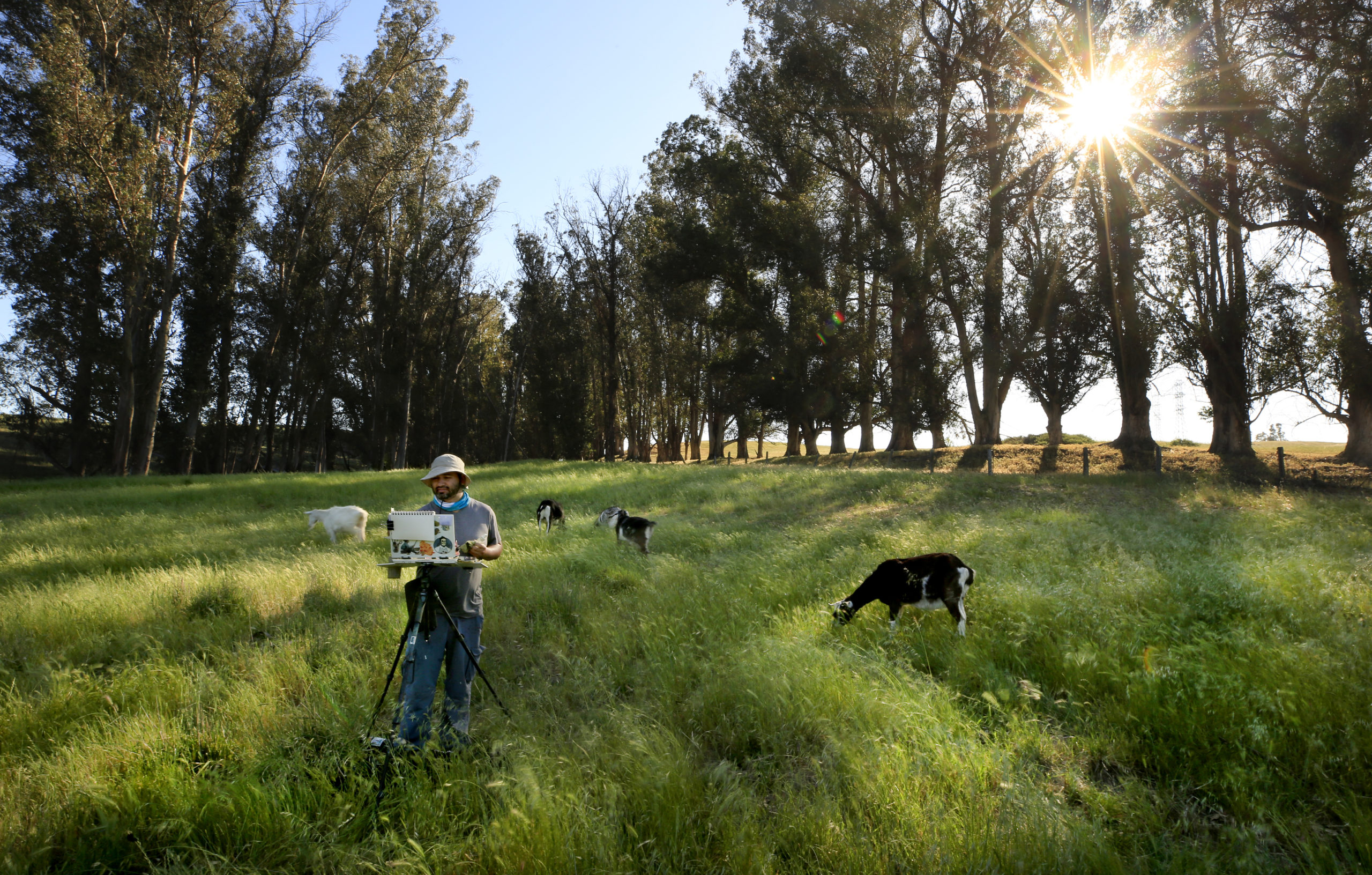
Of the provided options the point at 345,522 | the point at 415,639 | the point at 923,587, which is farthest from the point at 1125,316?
the point at 415,639

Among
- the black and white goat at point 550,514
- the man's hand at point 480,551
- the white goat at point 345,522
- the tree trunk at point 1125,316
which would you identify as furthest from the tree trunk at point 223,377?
the tree trunk at point 1125,316

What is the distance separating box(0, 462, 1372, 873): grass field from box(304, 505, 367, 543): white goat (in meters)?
3.54

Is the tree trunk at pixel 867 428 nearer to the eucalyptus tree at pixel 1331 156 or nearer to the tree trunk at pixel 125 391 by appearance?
the eucalyptus tree at pixel 1331 156

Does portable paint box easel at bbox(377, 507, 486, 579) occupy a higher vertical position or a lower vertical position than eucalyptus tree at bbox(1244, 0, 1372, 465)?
lower

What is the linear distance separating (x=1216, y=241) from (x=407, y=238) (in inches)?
1681

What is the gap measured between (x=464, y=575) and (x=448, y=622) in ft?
1.17

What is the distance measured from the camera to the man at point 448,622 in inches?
177

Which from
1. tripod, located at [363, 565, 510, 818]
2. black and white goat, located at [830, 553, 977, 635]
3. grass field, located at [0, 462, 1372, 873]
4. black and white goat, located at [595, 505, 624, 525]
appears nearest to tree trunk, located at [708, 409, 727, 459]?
black and white goat, located at [595, 505, 624, 525]

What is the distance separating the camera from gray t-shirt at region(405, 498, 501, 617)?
462cm

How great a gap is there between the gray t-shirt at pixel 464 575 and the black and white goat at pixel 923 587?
3.88m

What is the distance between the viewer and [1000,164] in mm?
32219

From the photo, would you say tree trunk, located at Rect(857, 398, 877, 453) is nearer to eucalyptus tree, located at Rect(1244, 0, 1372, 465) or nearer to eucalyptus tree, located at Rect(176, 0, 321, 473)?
eucalyptus tree, located at Rect(1244, 0, 1372, 465)

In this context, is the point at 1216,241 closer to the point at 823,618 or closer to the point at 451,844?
the point at 823,618

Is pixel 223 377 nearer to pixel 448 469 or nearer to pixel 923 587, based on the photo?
pixel 448 469
